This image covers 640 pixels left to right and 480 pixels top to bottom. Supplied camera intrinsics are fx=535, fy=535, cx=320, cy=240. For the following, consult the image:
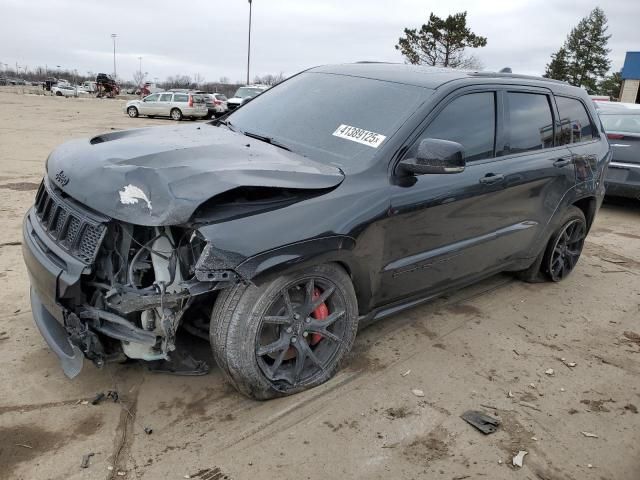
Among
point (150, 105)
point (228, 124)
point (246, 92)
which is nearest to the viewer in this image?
point (228, 124)

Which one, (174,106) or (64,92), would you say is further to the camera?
(64,92)

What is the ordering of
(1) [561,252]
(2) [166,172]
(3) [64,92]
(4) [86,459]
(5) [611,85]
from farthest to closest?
(3) [64,92] < (5) [611,85] < (1) [561,252] < (2) [166,172] < (4) [86,459]

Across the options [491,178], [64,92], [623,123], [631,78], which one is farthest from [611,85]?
[491,178]

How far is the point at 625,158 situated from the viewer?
25.8 ft

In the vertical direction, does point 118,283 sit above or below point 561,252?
above

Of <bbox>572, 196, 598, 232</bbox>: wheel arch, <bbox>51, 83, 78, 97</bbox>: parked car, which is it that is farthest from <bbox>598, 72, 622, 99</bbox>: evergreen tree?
<bbox>572, 196, 598, 232</bbox>: wheel arch

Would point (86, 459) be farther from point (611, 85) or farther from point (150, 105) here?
point (611, 85)

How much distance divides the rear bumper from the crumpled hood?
21.3 feet

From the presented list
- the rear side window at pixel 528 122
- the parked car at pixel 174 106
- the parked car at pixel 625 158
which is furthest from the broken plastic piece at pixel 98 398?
the parked car at pixel 174 106

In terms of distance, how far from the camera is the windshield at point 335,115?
124 inches

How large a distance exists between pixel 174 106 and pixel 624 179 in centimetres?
2186

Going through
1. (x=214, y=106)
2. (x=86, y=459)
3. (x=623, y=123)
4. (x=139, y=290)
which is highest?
(x=623, y=123)

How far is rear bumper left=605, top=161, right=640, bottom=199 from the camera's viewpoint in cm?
774

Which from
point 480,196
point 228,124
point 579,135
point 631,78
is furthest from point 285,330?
point 631,78
